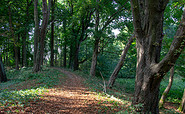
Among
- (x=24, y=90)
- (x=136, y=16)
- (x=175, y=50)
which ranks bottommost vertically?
(x=24, y=90)

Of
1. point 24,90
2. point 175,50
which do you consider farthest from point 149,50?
point 24,90

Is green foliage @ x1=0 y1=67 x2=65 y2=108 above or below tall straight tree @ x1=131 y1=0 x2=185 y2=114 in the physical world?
below

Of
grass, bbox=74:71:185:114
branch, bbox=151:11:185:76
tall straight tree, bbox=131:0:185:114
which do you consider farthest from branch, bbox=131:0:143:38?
grass, bbox=74:71:185:114

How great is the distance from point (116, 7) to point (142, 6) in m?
9.86

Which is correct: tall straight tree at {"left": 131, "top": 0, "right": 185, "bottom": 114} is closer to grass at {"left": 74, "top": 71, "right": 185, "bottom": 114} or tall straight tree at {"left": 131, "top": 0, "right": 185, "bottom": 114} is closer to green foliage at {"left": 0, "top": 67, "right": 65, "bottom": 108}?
grass at {"left": 74, "top": 71, "right": 185, "bottom": 114}

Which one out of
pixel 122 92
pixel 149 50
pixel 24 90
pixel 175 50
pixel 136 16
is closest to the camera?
pixel 175 50

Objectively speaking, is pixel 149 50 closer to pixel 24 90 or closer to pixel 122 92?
pixel 24 90

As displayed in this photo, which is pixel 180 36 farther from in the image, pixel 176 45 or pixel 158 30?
pixel 158 30

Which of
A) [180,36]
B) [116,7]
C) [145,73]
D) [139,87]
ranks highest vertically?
[116,7]

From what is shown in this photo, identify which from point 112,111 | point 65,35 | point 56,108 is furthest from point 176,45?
point 65,35

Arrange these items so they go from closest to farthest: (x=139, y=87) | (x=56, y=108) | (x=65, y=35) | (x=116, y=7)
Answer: (x=56, y=108) → (x=139, y=87) → (x=116, y=7) → (x=65, y=35)

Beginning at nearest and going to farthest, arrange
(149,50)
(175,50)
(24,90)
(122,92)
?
(175,50) → (149,50) → (24,90) → (122,92)

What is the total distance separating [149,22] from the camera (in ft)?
15.1

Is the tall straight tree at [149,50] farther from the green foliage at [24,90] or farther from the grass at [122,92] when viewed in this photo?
the green foliage at [24,90]
